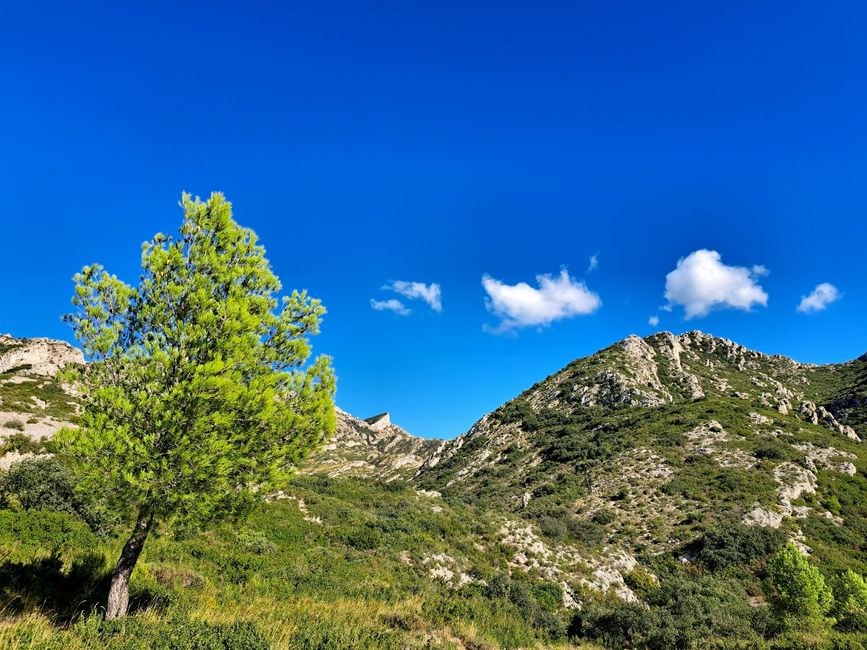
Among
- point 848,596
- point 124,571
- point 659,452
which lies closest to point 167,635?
point 124,571

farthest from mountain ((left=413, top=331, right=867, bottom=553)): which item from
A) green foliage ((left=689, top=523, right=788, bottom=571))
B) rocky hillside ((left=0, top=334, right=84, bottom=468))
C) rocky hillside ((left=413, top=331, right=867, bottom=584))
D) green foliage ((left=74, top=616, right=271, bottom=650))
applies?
rocky hillside ((left=0, top=334, right=84, bottom=468))

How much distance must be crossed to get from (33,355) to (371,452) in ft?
315

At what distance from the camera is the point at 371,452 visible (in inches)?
5778

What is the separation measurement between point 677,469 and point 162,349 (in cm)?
5285

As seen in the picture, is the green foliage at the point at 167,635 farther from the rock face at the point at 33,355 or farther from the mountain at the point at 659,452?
the rock face at the point at 33,355

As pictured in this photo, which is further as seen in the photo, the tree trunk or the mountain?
the mountain

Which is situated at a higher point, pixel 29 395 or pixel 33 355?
pixel 33 355

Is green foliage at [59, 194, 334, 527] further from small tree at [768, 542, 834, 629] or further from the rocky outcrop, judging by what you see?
the rocky outcrop

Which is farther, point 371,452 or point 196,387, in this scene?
point 371,452

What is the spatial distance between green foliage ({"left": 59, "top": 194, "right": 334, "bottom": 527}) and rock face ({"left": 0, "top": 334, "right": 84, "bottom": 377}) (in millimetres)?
89429

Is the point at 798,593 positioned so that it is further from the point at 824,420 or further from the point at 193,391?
the point at 824,420

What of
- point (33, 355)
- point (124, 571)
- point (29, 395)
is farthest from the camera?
point (33, 355)

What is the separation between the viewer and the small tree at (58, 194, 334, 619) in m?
7.70

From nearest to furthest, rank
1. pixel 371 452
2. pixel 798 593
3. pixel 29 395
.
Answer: pixel 798 593 < pixel 29 395 < pixel 371 452
